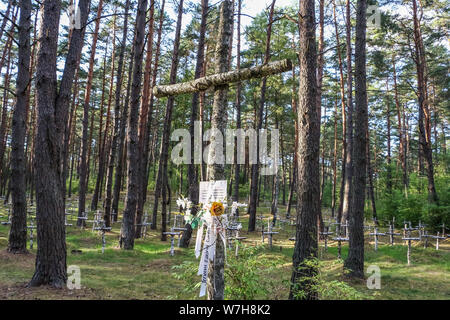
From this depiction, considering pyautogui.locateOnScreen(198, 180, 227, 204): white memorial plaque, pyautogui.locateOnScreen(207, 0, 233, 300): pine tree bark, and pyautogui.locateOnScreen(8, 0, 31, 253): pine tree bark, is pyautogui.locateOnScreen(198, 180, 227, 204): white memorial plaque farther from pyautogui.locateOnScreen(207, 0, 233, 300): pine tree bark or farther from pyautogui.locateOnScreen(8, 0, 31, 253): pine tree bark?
pyautogui.locateOnScreen(8, 0, 31, 253): pine tree bark

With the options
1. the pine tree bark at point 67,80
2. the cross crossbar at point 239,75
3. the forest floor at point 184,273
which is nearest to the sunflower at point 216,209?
the forest floor at point 184,273

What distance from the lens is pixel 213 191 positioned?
3.65 meters

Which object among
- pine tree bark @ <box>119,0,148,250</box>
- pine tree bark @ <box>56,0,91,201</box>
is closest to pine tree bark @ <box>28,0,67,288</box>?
pine tree bark @ <box>56,0,91,201</box>

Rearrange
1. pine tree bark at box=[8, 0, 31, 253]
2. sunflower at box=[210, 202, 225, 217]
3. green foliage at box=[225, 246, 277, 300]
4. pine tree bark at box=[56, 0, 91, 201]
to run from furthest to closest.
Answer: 1. pine tree bark at box=[8, 0, 31, 253]
2. pine tree bark at box=[56, 0, 91, 201]
3. green foliage at box=[225, 246, 277, 300]
4. sunflower at box=[210, 202, 225, 217]

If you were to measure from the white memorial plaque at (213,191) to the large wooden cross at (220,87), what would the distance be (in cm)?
11

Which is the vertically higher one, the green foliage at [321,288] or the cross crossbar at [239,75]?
the cross crossbar at [239,75]

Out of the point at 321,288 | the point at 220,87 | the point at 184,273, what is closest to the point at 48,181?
the point at 184,273

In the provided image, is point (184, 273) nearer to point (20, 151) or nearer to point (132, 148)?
point (132, 148)

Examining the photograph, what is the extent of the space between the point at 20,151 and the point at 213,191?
7559 millimetres

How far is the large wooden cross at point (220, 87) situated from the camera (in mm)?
3572

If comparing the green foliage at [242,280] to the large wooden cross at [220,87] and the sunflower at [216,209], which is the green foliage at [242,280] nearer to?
the large wooden cross at [220,87]

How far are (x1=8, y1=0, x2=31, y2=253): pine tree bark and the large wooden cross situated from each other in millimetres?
6179

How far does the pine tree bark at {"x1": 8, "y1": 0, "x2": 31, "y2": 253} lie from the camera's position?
8148mm
